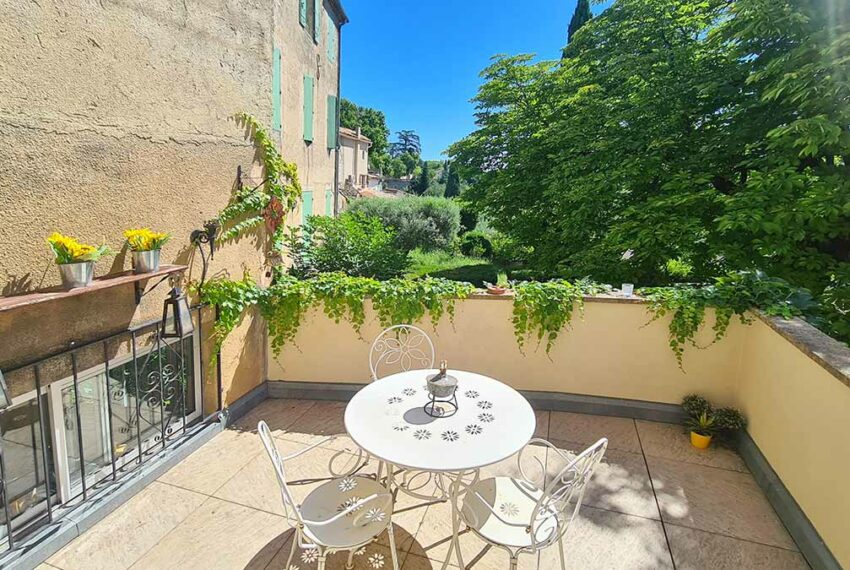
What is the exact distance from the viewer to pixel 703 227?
593 cm

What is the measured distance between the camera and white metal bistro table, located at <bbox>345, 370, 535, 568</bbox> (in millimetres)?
2047

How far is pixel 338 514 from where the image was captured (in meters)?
2.01

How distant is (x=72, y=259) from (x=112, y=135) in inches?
32.8

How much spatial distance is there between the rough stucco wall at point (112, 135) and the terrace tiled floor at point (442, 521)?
3.44ft

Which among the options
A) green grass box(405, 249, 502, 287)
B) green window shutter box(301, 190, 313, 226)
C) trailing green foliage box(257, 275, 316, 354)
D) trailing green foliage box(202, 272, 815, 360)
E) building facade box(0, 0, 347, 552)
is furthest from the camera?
green grass box(405, 249, 502, 287)

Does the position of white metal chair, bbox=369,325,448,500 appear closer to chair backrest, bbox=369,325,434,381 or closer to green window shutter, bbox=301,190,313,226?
chair backrest, bbox=369,325,434,381

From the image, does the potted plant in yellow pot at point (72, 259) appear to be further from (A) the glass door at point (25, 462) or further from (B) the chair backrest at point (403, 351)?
(B) the chair backrest at point (403, 351)

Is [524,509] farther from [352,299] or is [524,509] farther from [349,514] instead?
[352,299]

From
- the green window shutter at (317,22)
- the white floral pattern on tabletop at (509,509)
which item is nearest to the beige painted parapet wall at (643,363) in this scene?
the white floral pattern on tabletop at (509,509)

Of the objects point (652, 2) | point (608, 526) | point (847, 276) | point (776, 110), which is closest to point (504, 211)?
point (652, 2)

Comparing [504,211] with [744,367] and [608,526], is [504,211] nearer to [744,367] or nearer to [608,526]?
[744,367]

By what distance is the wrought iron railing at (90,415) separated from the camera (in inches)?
92.3

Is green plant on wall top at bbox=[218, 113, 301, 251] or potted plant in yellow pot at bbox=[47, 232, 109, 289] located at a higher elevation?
green plant on wall top at bbox=[218, 113, 301, 251]

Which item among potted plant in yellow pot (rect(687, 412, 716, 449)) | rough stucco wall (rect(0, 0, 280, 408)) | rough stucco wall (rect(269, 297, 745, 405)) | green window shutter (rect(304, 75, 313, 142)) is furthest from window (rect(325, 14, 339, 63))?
potted plant in yellow pot (rect(687, 412, 716, 449))
